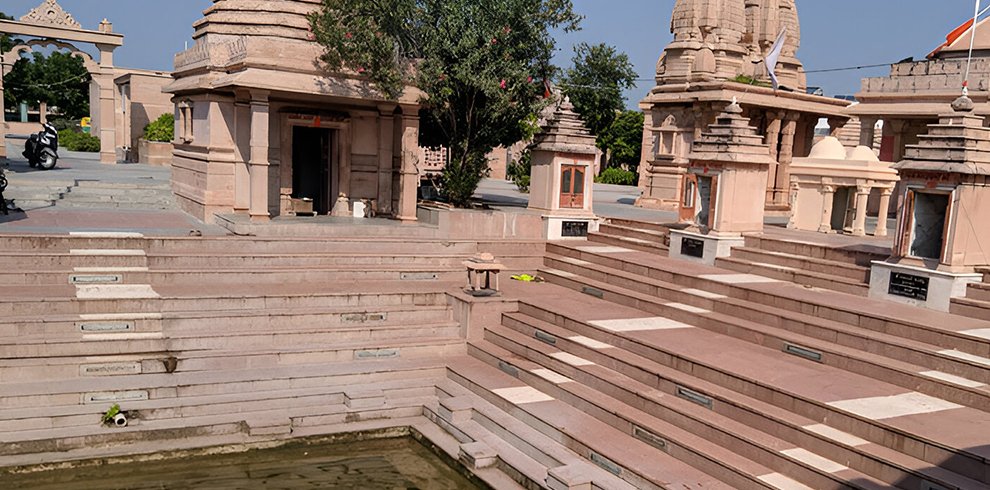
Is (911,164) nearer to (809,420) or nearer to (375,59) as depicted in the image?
(809,420)

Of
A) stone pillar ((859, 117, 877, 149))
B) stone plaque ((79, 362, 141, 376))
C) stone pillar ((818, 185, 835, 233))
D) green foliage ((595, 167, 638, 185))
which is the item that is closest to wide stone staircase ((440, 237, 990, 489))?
stone plaque ((79, 362, 141, 376))

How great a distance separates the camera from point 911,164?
10.6m

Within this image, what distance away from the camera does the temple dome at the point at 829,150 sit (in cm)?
1694

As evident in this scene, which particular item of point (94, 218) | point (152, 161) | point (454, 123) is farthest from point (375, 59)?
point (152, 161)

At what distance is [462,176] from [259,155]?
487 cm

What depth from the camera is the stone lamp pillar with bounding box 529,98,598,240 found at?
1662cm

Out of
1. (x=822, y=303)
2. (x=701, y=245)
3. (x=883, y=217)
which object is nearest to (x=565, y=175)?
(x=701, y=245)

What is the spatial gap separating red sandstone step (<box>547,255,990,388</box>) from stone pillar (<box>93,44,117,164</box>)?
23.3m

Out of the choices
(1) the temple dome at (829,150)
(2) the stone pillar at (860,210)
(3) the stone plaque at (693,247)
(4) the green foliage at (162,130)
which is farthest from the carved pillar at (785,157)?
(4) the green foliage at (162,130)

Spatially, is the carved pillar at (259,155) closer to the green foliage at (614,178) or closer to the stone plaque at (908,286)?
the stone plaque at (908,286)

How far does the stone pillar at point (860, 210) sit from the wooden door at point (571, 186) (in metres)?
5.73

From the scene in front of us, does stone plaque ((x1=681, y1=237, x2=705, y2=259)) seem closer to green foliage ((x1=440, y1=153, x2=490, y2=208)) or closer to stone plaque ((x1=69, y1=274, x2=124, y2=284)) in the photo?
green foliage ((x1=440, y1=153, x2=490, y2=208))

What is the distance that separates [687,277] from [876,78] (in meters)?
14.8

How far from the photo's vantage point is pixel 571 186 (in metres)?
16.9
